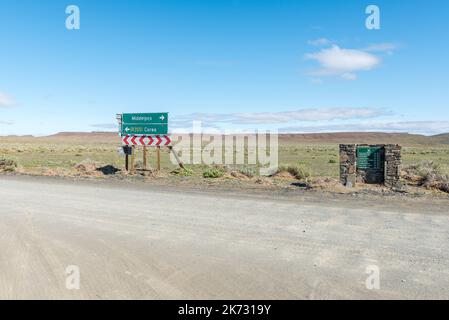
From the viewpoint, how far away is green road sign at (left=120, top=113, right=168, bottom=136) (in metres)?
22.2

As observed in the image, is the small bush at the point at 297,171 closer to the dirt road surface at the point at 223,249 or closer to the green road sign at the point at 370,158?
the green road sign at the point at 370,158

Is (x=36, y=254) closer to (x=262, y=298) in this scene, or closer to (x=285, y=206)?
(x=262, y=298)

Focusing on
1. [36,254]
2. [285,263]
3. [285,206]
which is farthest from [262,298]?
[285,206]

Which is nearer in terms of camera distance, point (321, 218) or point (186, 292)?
point (186, 292)

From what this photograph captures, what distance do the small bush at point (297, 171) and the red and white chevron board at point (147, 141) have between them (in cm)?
628

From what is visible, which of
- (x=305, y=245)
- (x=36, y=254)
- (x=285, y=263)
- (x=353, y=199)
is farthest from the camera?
(x=353, y=199)

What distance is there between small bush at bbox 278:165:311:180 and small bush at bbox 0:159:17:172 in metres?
15.2

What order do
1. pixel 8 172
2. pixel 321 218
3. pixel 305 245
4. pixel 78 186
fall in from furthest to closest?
pixel 8 172 < pixel 78 186 < pixel 321 218 < pixel 305 245

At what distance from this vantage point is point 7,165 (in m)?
25.6

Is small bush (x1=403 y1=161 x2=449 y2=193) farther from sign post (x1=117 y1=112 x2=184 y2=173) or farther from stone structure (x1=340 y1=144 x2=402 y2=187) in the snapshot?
sign post (x1=117 y1=112 x2=184 y2=173)

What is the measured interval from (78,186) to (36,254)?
33.6 feet

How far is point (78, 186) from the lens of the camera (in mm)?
16500

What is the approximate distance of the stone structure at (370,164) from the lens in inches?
648

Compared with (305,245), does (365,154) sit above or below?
above
